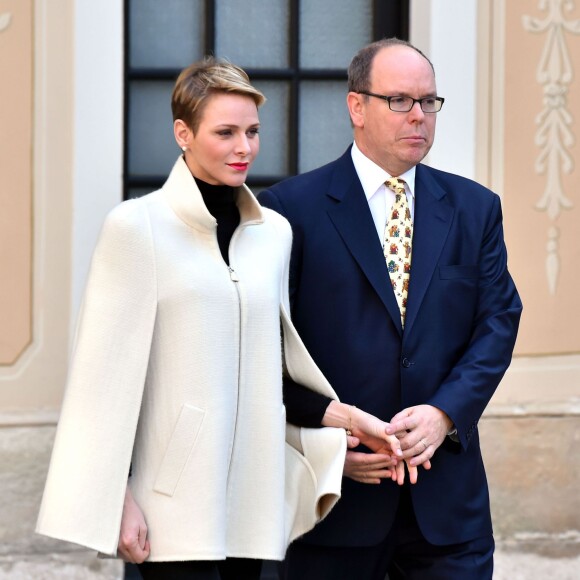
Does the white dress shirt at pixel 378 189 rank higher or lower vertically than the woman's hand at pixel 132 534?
higher

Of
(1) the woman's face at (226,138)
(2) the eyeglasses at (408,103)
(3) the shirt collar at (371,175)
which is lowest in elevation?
(3) the shirt collar at (371,175)

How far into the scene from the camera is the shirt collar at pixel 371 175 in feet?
12.2

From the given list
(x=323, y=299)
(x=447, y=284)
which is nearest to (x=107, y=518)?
(x=323, y=299)

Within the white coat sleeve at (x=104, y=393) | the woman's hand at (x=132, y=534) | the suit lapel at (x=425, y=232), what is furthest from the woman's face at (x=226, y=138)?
the woman's hand at (x=132, y=534)

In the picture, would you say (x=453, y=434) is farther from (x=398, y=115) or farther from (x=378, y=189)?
(x=398, y=115)

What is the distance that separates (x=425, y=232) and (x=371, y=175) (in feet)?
0.71

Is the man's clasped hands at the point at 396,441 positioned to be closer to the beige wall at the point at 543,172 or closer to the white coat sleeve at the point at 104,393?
the white coat sleeve at the point at 104,393

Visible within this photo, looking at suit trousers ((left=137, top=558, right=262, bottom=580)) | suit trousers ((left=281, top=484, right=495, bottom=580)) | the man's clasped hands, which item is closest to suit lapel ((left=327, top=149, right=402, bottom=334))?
the man's clasped hands

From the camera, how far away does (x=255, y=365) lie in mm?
3211

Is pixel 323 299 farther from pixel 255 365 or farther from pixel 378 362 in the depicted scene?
pixel 255 365

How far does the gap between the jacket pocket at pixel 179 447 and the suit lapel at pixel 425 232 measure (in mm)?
731

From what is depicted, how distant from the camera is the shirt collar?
12.2ft

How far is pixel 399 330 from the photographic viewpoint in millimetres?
3594

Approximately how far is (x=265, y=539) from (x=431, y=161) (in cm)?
276
